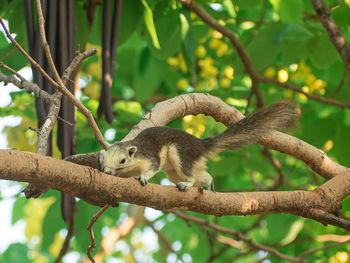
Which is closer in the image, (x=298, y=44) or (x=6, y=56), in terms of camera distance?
(x=6, y=56)

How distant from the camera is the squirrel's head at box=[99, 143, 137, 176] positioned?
1.81m

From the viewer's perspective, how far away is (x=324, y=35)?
2777mm

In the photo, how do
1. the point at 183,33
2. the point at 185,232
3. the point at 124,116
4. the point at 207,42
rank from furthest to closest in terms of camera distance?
the point at 185,232
the point at 207,42
the point at 124,116
the point at 183,33

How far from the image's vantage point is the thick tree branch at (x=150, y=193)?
121 cm

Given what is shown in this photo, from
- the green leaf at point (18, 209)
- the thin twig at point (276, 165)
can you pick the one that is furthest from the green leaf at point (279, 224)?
the green leaf at point (18, 209)

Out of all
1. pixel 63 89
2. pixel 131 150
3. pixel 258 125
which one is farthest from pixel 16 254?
pixel 63 89

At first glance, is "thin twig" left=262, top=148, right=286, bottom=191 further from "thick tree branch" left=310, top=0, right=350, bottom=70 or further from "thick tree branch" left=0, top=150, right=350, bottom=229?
"thick tree branch" left=0, top=150, right=350, bottom=229

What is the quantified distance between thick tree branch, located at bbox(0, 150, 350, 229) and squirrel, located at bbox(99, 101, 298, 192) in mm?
370

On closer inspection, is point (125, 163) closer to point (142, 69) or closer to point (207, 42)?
point (142, 69)

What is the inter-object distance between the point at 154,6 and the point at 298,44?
0.91 m

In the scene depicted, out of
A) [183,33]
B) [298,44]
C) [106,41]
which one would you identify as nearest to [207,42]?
[298,44]

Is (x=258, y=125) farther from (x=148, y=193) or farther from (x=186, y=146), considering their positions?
(x=148, y=193)

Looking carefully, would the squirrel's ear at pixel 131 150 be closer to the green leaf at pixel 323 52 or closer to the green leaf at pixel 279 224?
the green leaf at pixel 323 52

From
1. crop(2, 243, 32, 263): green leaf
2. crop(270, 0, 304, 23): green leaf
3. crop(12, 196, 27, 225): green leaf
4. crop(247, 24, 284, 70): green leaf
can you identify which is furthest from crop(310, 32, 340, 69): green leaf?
crop(2, 243, 32, 263): green leaf
